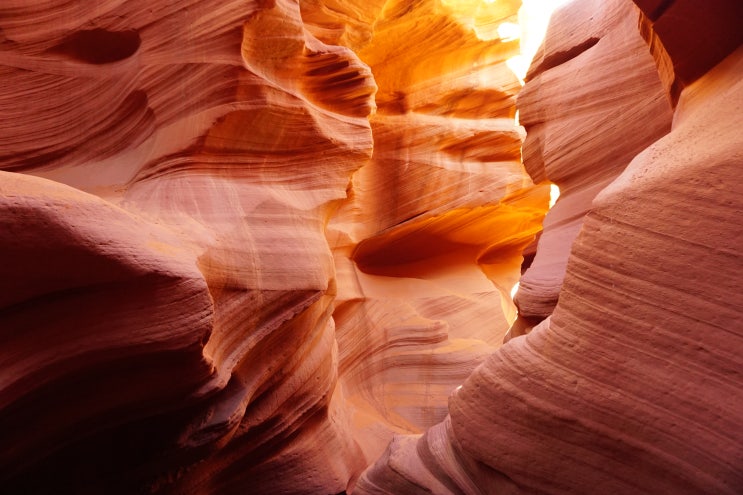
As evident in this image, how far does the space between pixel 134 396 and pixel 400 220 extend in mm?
4710

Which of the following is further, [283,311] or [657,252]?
[283,311]

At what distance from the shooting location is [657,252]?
7.26 feet

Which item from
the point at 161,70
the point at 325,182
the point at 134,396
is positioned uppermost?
the point at 161,70

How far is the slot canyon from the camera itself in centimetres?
214

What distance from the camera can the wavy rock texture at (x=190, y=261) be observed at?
231cm

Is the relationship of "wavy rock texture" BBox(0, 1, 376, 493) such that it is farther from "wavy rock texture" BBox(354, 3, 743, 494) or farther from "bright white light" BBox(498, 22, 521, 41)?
"bright white light" BBox(498, 22, 521, 41)

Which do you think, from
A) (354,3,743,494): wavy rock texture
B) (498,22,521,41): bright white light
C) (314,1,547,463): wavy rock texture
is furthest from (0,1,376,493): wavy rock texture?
(498,22,521,41): bright white light

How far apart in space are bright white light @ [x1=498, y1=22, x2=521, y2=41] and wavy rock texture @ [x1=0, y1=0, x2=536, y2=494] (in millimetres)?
2245

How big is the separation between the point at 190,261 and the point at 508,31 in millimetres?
6107

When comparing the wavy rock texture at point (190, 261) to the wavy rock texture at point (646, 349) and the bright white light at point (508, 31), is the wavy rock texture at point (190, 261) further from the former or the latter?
the bright white light at point (508, 31)

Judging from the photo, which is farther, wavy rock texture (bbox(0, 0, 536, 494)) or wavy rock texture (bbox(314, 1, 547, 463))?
wavy rock texture (bbox(314, 1, 547, 463))

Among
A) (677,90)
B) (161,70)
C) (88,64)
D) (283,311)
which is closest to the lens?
(677,90)

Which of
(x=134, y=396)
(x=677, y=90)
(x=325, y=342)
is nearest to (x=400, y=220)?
(x=325, y=342)

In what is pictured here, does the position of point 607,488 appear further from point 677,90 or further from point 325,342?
point 325,342
